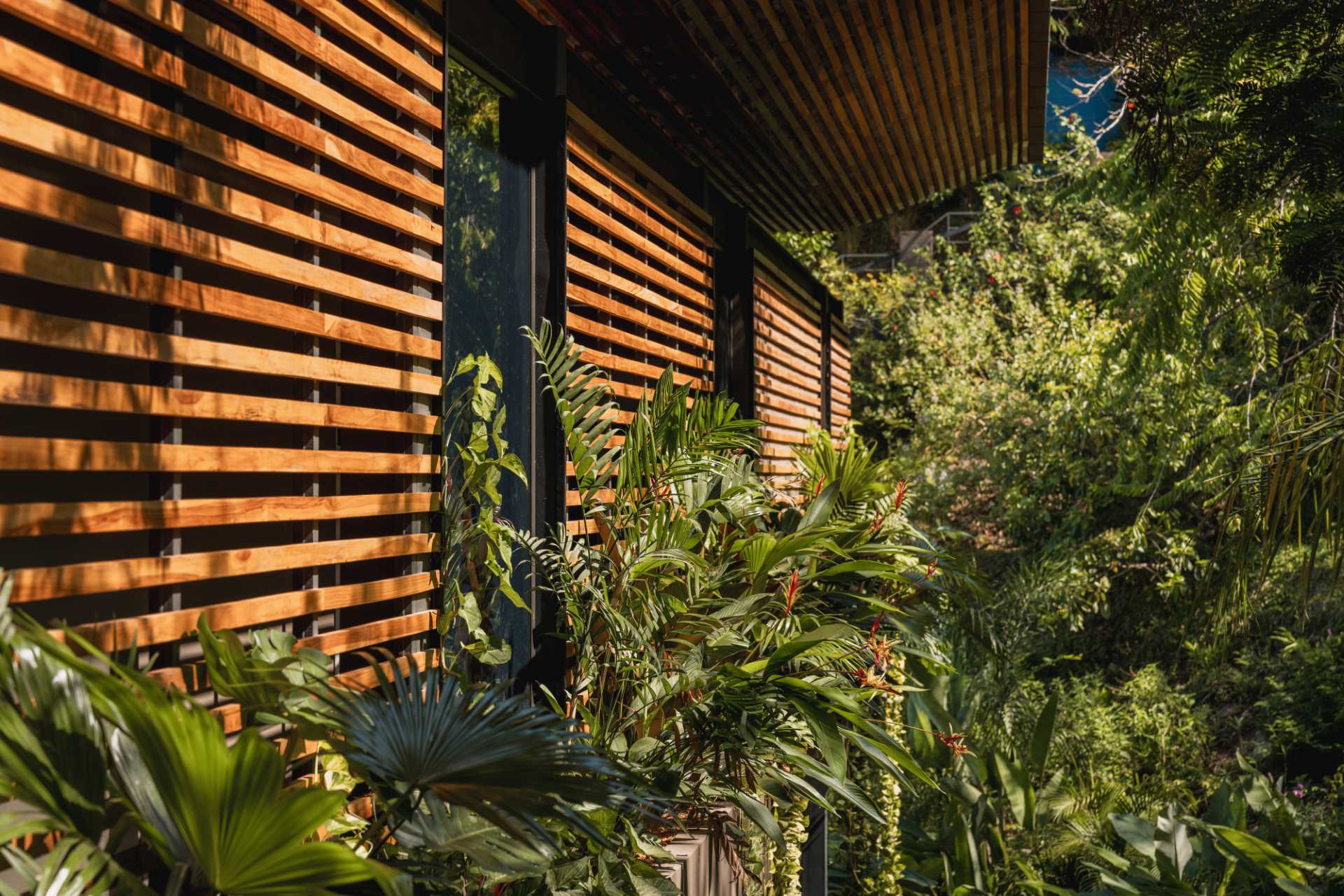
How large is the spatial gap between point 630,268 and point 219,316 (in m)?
2.28

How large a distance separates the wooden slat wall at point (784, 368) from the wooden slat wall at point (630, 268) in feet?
3.85

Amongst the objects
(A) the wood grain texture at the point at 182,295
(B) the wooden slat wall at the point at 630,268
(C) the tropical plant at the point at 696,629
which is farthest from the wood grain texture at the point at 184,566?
(B) the wooden slat wall at the point at 630,268

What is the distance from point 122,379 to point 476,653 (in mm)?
1066

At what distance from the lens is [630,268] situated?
3.91 m

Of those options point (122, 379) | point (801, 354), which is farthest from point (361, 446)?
point (801, 354)

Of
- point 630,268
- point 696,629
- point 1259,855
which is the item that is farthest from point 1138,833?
point 630,268

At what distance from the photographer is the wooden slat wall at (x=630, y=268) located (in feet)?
11.3

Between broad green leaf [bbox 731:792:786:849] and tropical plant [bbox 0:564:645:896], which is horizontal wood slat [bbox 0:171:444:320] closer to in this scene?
tropical plant [bbox 0:564:645:896]

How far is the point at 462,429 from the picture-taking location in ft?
9.27

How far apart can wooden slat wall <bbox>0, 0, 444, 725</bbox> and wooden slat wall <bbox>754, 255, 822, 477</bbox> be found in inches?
142

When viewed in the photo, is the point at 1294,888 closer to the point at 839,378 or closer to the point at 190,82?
the point at 190,82

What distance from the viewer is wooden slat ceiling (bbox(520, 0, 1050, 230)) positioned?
3883 millimetres

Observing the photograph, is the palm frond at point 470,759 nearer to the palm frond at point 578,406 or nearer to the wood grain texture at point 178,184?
the wood grain texture at point 178,184

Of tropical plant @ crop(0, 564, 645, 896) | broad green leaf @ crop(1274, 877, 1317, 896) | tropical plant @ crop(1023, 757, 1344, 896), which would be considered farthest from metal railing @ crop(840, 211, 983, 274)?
tropical plant @ crop(0, 564, 645, 896)
